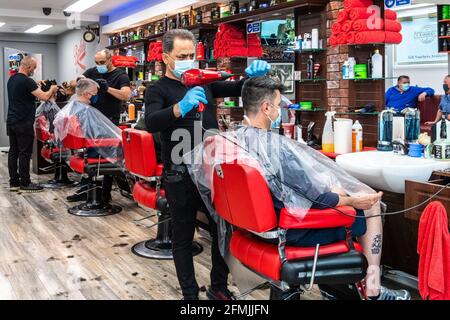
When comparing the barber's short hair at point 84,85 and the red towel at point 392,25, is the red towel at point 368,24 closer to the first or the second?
the red towel at point 392,25

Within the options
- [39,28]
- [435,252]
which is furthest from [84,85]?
[39,28]

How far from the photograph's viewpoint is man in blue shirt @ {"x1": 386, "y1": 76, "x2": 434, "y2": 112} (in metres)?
3.52

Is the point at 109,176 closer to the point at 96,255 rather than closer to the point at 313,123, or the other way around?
the point at 96,255

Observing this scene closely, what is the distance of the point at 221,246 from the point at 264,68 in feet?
2.92

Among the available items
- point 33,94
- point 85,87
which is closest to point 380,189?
point 85,87

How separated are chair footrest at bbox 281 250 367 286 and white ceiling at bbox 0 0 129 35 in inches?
282

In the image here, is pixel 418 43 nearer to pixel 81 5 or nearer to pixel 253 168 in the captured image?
pixel 253 168

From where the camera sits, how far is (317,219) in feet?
6.46

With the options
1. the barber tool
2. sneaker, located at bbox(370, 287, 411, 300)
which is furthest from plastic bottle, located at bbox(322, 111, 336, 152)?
sneaker, located at bbox(370, 287, 411, 300)

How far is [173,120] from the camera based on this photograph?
2.30 metres

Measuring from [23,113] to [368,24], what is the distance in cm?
424

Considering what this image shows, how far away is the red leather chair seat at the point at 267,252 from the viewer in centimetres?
197

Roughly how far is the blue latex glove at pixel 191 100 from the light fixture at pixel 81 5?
6396mm

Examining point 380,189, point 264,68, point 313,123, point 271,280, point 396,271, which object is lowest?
point 396,271
